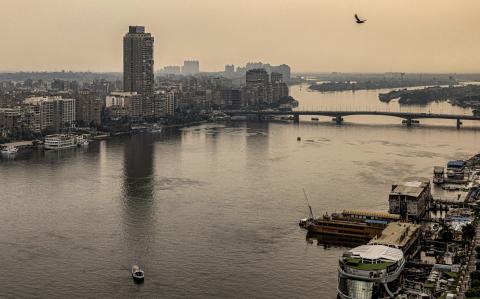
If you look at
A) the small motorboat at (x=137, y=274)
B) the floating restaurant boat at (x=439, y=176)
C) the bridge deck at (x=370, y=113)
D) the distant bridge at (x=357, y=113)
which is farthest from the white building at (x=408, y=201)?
the bridge deck at (x=370, y=113)

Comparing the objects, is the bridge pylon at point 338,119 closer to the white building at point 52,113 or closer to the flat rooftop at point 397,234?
the white building at point 52,113

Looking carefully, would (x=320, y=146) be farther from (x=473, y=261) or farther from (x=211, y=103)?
(x=211, y=103)

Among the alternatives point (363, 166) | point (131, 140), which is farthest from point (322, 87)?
point (363, 166)

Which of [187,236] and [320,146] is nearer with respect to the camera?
[187,236]

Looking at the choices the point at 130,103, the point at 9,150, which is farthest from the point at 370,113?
the point at 9,150

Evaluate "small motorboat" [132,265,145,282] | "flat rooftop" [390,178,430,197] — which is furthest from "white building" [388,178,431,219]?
"small motorboat" [132,265,145,282]

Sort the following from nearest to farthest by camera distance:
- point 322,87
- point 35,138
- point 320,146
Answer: point 320,146
point 35,138
point 322,87
